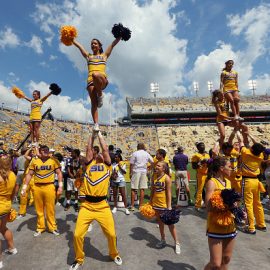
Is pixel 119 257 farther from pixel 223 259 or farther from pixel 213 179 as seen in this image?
pixel 213 179

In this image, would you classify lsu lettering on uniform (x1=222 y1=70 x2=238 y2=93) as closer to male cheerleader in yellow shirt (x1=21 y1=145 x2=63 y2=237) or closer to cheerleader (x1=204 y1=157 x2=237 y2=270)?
cheerleader (x1=204 y1=157 x2=237 y2=270)

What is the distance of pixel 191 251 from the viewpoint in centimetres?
491

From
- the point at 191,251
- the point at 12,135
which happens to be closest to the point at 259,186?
the point at 191,251

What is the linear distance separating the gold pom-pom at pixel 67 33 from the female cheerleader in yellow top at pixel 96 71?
0.47 feet

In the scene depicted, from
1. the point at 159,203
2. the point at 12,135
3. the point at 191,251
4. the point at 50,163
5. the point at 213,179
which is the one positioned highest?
the point at 12,135

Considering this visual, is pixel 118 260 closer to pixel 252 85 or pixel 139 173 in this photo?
pixel 139 173

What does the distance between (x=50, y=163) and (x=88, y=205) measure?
207 cm

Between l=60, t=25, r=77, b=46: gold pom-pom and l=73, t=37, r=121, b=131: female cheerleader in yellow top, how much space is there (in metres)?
0.14

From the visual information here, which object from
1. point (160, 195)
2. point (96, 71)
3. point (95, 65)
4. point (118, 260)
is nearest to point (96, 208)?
→ point (118, 260)

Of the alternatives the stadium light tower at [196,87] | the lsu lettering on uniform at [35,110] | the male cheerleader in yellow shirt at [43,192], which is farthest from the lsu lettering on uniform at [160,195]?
the stadium light tower at [196,87]

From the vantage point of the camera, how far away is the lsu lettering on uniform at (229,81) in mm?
6522

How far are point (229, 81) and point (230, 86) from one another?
14 centimetres

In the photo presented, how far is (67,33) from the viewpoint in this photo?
485 cm

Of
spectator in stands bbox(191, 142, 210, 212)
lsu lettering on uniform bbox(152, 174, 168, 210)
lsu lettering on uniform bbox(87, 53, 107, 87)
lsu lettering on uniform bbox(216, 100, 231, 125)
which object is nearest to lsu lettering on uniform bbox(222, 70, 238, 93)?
lsu lettering on uniform bbox(216, 100, 231, 125)
